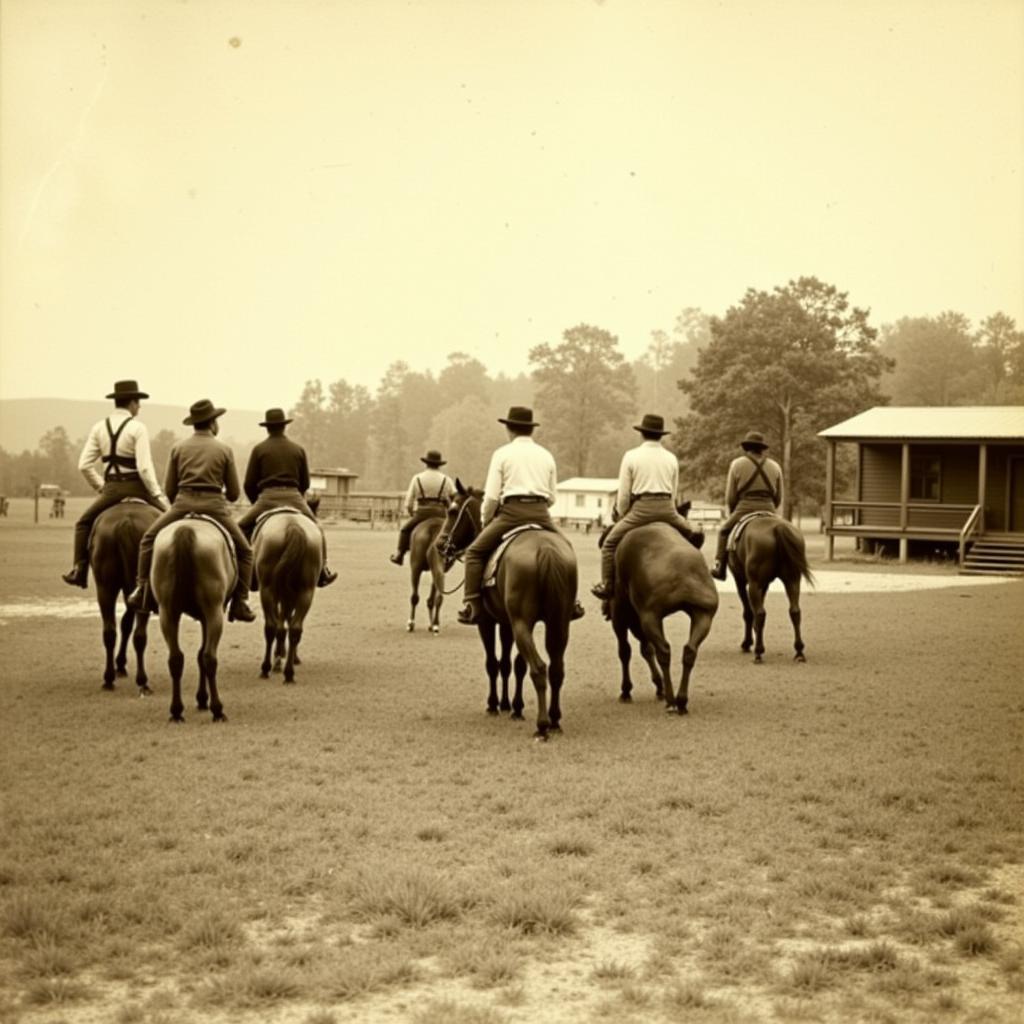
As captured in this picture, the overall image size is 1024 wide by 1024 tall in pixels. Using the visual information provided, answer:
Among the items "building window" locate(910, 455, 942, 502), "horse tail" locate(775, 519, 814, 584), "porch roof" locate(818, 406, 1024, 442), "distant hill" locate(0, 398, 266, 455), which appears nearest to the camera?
"horse tail" locate(775, 519, 814, 584)

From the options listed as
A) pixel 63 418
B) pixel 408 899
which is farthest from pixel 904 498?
pixel 63 418

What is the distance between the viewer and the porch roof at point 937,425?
34.9 m

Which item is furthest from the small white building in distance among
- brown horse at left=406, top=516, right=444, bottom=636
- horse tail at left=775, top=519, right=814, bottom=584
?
horse tail at left=775, top=519, right=814, bottom=584

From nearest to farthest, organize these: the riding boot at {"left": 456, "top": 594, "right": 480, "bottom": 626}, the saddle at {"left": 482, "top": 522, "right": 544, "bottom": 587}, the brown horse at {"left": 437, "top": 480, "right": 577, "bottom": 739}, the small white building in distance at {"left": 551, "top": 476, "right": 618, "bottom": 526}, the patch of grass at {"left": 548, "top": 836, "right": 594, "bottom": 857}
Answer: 1. the patch of grass at {"left": 548, "top": 836, "right": 594, "bottom": 857}
2. the brown horse at {"left": 437, "top": 480, "right": 577, "bottom": 739}
3. the saddle at {"left": 482, "top": 522, "right": 544, "bottom": 587}
4. the riding boot at {"left": 456, "top": 594, "right": 480, "bottom": 626}
5. the small white building in distance at {"left": 551, "top": 476, "right": 618, "bottom": 526}

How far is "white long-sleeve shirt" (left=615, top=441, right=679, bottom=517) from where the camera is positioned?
38.1ft

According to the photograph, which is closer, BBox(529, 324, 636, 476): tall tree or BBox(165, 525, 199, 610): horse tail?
BBox(165, 525, 199, 610): horse tail

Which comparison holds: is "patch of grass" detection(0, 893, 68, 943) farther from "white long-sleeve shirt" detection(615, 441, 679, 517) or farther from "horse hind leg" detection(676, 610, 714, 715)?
"white long-sleeve shirt" detection(615, 441, 679, 517)

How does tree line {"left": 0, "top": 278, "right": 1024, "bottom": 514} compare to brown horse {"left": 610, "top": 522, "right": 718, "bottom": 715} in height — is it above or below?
above

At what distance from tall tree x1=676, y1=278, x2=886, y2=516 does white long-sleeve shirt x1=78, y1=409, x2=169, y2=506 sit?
42.9 m

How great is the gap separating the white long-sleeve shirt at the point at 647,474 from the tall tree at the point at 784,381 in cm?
4168

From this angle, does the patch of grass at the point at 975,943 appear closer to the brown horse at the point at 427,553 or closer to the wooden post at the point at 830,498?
the brown horse at the point at 427,553

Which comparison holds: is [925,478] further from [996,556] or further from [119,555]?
[119,555]

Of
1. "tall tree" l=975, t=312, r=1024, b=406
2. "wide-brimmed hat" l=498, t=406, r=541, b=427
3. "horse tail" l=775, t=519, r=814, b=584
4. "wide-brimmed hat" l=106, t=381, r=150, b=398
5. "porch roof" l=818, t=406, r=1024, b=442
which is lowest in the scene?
"horse tail" l=775, t=519, r=814, b=584

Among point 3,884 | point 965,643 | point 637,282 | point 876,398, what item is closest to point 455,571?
point 637,282
